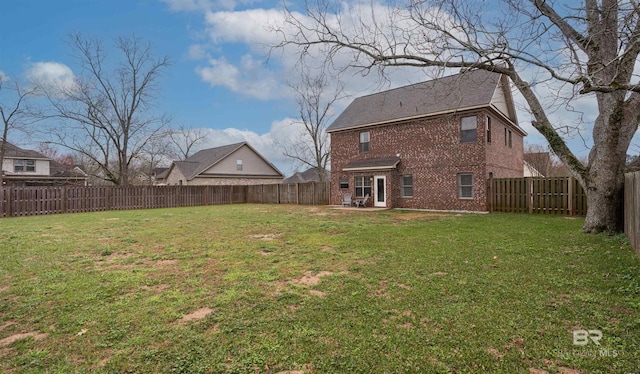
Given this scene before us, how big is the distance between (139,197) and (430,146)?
19.7 metres

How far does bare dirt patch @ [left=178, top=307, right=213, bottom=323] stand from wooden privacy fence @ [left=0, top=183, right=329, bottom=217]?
1958 centimetres

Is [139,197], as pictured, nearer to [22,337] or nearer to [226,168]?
[226,168]

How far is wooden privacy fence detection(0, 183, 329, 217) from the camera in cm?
1683

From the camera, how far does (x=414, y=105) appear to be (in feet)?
58.9

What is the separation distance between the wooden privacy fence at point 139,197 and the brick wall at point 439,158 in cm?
628

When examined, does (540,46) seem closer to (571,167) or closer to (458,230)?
(571,167)

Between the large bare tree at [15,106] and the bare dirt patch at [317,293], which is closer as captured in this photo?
the bare dirt patch at [317,293]

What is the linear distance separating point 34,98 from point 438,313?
1212 inches

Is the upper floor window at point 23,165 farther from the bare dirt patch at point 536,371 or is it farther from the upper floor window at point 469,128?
the bare dirt patch at point 536,371

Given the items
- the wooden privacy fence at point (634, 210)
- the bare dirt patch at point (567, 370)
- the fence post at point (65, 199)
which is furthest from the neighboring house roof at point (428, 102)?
the fence post at point (65, 199)

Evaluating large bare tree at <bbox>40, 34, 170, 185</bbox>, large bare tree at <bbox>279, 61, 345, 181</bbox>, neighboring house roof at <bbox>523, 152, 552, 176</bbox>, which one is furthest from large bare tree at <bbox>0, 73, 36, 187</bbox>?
neighboring house roof at <bbox>523, 152, 552, 176</bbox>

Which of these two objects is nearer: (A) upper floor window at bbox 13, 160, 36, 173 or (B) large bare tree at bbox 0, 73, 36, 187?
(B) large bare tree at bbox 0, 73, 36, 187

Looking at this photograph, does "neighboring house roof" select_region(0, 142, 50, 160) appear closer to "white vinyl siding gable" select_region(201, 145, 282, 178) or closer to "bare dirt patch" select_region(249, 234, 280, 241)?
"white vinyl siding gable" select_region(201, 145, 282, 178)

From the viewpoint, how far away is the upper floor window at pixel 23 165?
101 feet
